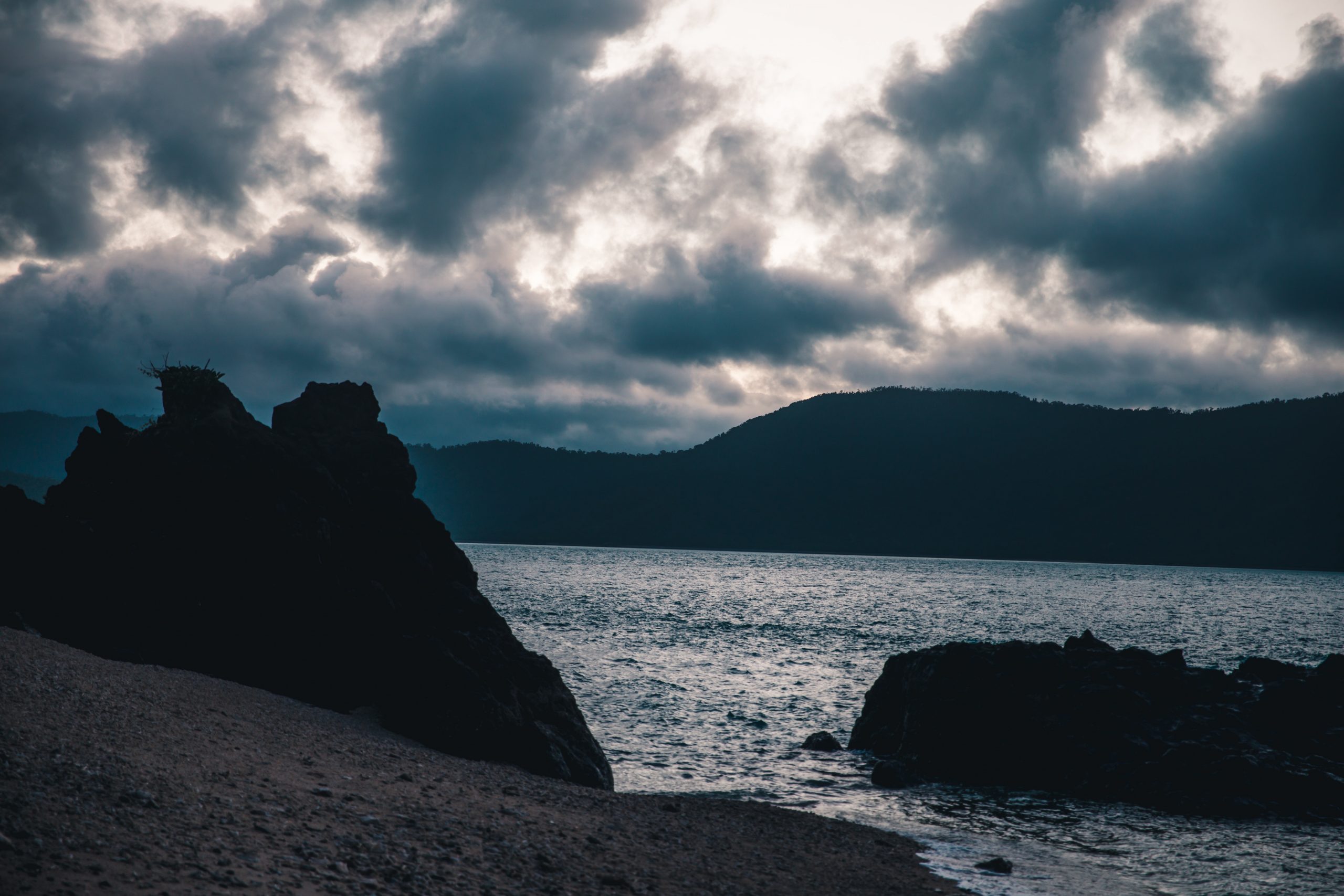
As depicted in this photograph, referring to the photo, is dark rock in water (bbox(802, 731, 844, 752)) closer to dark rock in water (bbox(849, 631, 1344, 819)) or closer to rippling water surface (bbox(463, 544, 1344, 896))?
rippling water surface (bbox(463, 544, 1344, 896))

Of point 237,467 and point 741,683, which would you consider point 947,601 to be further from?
point 237,467

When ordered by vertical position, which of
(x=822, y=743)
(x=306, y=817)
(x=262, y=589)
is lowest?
(x=822, y=743)

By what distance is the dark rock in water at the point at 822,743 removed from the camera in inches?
1131

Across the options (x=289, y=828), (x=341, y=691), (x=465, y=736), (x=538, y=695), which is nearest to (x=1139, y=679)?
(x=538, y=695)

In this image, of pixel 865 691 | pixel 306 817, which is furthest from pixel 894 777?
pixel 306 817

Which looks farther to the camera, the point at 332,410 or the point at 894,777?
the point at 332,410

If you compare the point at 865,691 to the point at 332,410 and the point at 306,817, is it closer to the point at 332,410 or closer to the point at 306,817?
the point at 332,410

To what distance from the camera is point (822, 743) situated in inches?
1139

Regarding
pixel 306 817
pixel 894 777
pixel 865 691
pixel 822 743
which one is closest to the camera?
pixel 306 817

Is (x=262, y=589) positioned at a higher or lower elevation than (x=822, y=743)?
higher

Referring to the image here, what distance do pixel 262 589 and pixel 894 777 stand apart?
1913 cm

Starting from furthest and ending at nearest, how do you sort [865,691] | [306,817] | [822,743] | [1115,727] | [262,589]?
1. [865,691]
2. [822,743]
3. [1115,727]
4. [262,589]
5. [306,817]

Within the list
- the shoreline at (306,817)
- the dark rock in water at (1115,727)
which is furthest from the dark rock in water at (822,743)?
the shoreline at (306,817)

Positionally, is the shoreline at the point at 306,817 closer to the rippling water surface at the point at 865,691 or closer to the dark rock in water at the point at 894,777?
the rippling water surface at the point at 865,691
